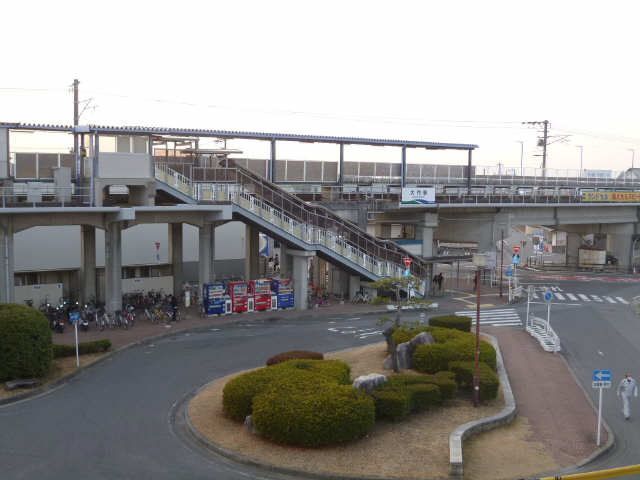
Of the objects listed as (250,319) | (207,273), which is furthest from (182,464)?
(207,273)

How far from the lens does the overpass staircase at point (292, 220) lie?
3412cm

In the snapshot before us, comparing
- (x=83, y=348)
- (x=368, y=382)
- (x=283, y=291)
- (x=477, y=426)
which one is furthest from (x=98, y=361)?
(x=477, y=426)

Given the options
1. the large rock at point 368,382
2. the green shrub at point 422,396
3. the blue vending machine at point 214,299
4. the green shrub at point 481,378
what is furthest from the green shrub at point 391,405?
the blue vending machine at point 214,299

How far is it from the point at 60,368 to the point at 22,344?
Result: 2.73 metres

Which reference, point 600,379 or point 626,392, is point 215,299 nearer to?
point 626,392

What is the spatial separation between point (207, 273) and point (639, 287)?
3786 centimetres

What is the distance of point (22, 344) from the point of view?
2100 cm

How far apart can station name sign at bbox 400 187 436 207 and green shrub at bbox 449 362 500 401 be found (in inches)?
956

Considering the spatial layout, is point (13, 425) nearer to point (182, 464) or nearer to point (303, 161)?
point (182, 464)

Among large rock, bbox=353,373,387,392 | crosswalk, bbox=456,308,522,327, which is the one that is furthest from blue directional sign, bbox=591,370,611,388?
crosswalk, bbox=456,308,522,327

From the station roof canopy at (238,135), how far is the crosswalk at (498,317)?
14166mm

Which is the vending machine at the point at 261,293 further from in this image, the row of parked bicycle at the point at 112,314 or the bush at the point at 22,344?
the bush at the point at 22,344

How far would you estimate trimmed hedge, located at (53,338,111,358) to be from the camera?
81.1 ft

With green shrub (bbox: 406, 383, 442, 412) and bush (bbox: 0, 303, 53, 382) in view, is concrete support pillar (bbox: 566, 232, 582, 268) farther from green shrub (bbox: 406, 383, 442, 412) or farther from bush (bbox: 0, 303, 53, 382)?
bush (bbox: 0, 303, 53, 382)
